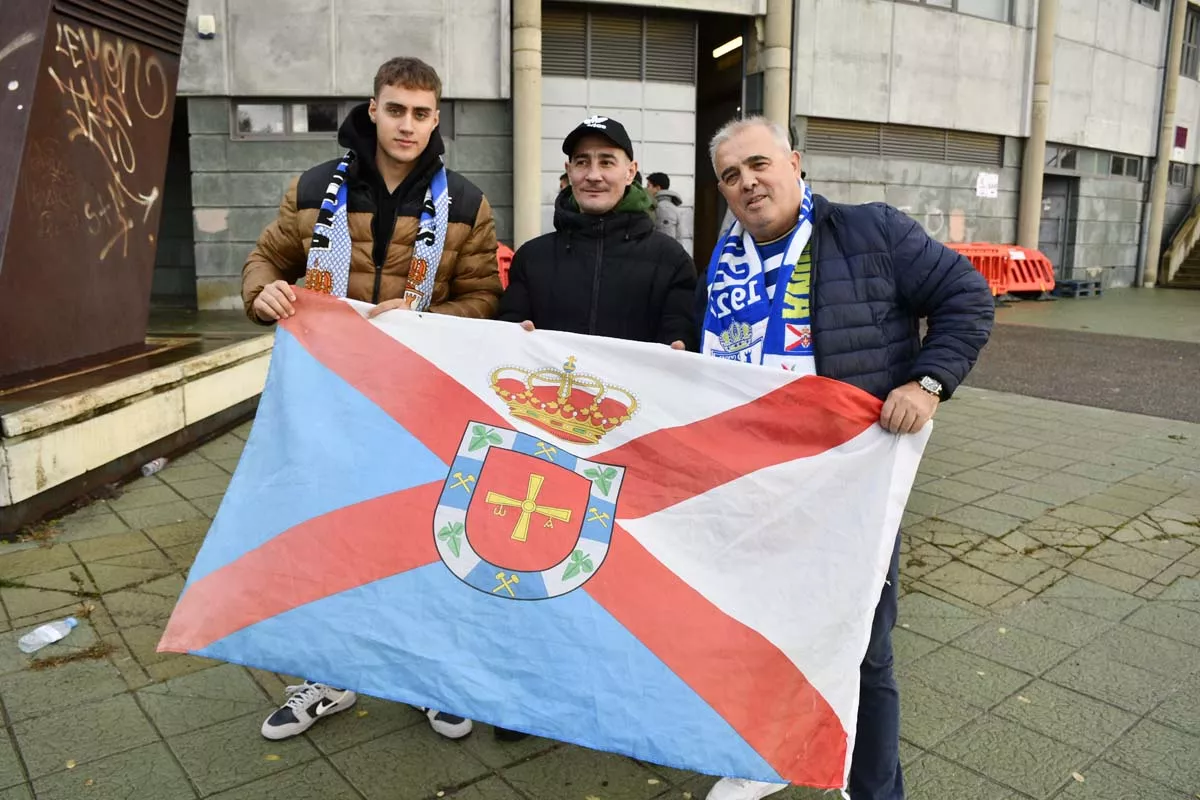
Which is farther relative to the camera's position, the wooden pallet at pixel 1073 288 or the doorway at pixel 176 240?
the wooden pallet at pixel 1073 288

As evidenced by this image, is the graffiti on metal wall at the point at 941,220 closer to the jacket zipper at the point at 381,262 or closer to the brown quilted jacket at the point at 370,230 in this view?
the brown quilted jacket at the point at 370,230

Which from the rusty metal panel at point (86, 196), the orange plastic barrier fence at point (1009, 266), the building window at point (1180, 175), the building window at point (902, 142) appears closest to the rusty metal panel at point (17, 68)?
the rusty metal panel at point (86, 196)

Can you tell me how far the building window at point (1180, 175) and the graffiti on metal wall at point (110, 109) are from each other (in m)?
25.2

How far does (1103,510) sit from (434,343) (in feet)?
13.4

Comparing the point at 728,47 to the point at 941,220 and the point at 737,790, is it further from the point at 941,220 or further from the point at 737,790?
the point at 737,790

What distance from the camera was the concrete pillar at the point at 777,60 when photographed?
14.7m

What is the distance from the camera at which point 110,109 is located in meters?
5.79

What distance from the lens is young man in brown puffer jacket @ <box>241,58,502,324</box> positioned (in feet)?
9.17

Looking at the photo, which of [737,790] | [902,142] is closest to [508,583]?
[737,790]

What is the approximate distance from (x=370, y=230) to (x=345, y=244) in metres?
0.10

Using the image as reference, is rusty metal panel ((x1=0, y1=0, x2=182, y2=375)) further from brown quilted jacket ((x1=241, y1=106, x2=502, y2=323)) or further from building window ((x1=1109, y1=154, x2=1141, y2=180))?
building window ((x1=1109, y1=154, x2=1141, y2=180))

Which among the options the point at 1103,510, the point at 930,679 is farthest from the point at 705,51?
the point at 930,679

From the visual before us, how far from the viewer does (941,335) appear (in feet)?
7.45

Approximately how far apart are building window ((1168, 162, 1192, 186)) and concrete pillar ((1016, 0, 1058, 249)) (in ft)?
24.8
